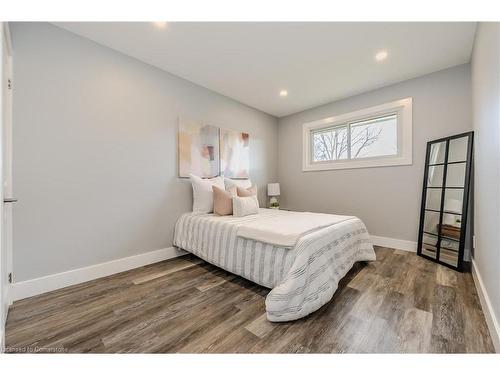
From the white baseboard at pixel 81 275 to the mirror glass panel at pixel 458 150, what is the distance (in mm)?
3647

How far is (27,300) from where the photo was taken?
167 centimetres

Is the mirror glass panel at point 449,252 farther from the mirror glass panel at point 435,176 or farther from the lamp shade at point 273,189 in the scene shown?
the lamp shade at point 273,189

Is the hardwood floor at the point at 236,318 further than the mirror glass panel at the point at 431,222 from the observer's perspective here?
No

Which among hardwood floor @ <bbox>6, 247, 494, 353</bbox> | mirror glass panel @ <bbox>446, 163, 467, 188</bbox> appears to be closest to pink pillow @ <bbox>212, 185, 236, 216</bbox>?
hardwood floor @ <bbox>6, 247, 494, 353</bbox>

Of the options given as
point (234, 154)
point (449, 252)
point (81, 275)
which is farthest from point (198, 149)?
point (449, 252)

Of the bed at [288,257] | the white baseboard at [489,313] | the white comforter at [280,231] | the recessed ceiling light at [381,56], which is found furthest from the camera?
the recessed ceiling light at [381,56]

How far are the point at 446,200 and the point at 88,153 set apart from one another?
4017 millimetres

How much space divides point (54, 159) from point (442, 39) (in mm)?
3892

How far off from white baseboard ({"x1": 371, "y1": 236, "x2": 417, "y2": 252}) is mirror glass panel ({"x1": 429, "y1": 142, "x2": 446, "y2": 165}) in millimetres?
1122

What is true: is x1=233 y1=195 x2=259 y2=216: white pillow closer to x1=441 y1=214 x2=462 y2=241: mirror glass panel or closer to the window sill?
the window sill

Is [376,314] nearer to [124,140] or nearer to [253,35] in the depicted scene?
[253,35]

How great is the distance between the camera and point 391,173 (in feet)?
9.85

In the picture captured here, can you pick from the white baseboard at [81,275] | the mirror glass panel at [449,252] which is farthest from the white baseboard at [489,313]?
the white baseboard at [81,275]

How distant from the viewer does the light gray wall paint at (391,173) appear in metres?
2.56
